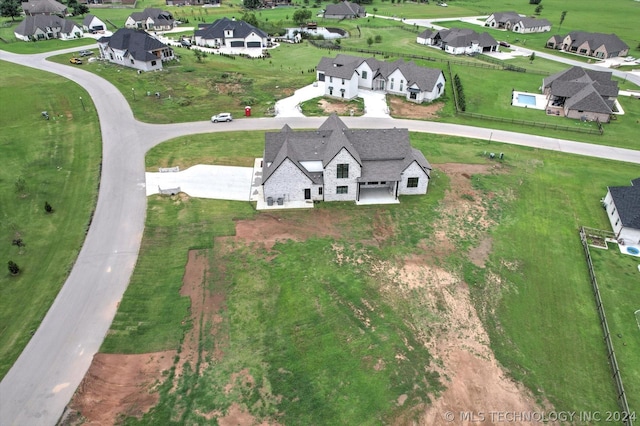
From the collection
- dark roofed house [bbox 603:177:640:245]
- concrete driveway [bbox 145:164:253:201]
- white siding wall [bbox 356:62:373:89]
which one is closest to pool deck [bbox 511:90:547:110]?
white siding wall [bbox 356:62:373:89]

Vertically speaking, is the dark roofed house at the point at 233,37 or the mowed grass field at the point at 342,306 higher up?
the dark roofed house at the point at 233,37

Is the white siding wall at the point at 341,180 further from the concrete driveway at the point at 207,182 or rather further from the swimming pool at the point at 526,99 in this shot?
the swimming pool at the point at 526,99

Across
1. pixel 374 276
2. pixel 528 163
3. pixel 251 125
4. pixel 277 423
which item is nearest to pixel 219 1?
pixel 251 125

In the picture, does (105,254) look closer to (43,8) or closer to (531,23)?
(43,8)

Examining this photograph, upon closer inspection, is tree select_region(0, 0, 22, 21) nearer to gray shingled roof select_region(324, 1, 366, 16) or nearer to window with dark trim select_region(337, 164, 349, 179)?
gray shingled roof select_region(324, 1, 366, 16)

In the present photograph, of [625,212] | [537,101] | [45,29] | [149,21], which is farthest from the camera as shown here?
[149,21]

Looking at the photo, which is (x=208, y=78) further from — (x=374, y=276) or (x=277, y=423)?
(x=277, y=423)

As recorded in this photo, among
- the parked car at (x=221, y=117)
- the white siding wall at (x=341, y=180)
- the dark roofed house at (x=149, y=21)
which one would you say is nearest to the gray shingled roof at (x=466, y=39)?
the parked car at (x=221, y=117)

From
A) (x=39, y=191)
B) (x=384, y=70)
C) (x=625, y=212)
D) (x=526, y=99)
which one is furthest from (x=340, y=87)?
(x=39, y=191)
